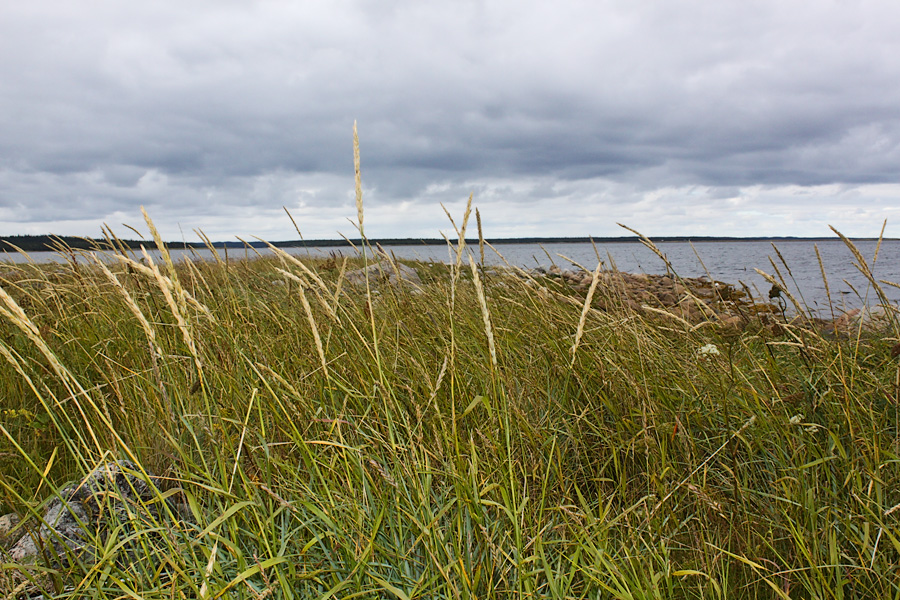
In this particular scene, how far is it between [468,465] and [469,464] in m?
0.09

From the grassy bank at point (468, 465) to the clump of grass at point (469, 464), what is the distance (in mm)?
16

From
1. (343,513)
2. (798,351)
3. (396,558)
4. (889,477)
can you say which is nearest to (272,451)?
(343,513)

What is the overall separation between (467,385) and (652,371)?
3.08 feet

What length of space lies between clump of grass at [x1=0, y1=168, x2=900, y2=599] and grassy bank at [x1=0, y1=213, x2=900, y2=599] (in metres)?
0.02

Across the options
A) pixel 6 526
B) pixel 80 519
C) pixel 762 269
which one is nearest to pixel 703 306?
pixel 80 519

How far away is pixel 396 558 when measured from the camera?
4.96 ft

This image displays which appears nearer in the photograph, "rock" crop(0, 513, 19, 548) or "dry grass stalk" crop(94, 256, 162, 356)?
"dry grass stalk" crop(94, 256, 162, 356)

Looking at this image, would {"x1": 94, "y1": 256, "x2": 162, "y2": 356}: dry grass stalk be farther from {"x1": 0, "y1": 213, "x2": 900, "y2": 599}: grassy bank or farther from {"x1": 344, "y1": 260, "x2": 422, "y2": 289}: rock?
{"x1": 344, "y1": 260, "x2": 422, "y2": 289}: rock

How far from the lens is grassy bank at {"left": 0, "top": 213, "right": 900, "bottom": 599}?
4.58 ft

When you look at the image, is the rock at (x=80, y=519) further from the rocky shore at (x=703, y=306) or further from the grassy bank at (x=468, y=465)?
the rocky shore at (x=703, y=306)

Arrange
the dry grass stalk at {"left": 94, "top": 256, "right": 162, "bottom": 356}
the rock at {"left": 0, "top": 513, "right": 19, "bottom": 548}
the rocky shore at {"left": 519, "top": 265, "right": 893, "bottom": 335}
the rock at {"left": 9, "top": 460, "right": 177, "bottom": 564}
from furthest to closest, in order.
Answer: the rocky shore at {"left": 519, "top": 265, "right": 893, "bottom": 335}
the rock at {"left": 0, "top": 513, "right": 19, "bottom": 548}
the rock at {"left": 9, "top": 460, "right": 177, "bottom": 564}
the dry grass stalk at {"left": 94, "top": 256, "right": 162, "bottom": 356}

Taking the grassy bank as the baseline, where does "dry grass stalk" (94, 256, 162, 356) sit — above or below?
above

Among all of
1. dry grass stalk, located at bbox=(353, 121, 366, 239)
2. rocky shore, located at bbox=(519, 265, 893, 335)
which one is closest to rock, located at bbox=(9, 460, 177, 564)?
dry grass stalk, located at bbox=(353, 121, 366, 239)

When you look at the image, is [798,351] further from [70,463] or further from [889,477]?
[70,463]
